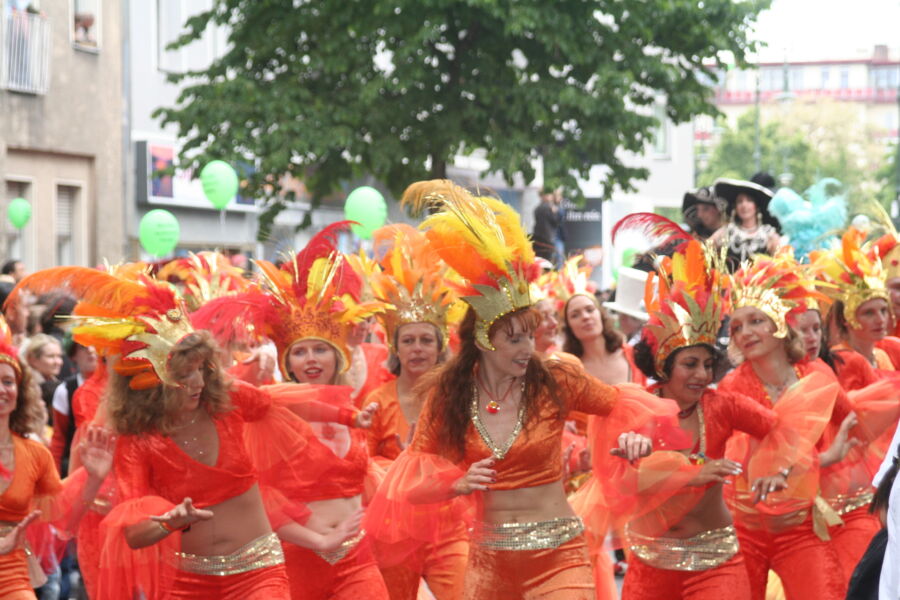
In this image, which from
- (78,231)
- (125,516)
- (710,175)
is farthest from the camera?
(710,175)

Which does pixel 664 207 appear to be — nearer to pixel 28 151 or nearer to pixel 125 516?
pixel 28 151

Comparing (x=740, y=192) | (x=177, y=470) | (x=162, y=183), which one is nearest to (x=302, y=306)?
(x=177, y=470)

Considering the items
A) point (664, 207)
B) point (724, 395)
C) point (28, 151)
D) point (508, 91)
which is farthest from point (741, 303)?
point (664, 207)

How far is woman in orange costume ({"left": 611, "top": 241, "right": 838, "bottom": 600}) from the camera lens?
6.17 meters

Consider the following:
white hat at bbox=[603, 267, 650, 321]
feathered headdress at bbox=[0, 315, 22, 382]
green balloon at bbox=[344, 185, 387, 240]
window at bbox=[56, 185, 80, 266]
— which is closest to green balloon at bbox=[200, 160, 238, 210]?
green balloon at bbox=[344, 185, 387, 240]

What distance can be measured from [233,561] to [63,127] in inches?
625

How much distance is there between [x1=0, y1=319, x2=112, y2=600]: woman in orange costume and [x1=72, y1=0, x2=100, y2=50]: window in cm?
1478

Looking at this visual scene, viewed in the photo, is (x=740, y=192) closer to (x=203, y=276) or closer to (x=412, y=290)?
(x=412, y=290)

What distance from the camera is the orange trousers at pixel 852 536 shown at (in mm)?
6980

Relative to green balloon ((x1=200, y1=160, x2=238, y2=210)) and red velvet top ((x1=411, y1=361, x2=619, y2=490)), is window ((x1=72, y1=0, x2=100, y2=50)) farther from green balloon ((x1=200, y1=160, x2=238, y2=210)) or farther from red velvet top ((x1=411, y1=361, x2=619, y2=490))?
red velvet top ((x1=411, y1=361, x2=619, y2=490))

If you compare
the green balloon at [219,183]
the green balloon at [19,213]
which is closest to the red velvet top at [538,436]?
the green balloon at [219,183]

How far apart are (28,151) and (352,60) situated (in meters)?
5.42

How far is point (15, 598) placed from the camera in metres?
6.57

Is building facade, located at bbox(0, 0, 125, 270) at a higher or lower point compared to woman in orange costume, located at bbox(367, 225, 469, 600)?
higher
